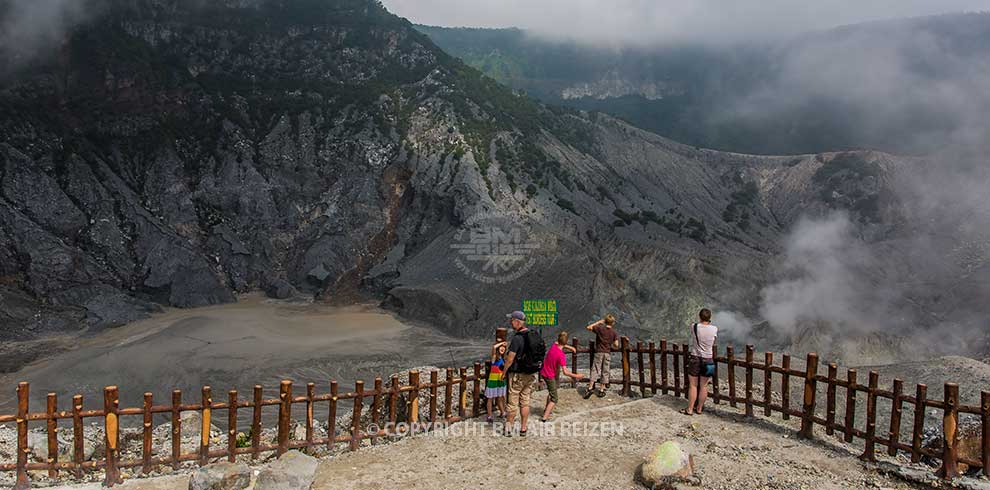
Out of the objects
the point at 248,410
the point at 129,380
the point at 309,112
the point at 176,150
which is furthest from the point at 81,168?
the point at 248,410

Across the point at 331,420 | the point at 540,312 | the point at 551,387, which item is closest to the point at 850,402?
the point at 551,387

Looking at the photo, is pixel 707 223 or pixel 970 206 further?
pixel 707 223

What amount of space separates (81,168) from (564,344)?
44.6m

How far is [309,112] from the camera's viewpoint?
57.0 meters

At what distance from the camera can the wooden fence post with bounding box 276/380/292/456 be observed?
32.1 feet

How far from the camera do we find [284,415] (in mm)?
9883

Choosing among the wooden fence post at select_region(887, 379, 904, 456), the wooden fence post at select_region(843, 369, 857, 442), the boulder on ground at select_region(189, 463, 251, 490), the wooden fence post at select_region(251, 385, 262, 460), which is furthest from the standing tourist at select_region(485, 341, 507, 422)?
the wooden fence post at select_region(887, 379, 904, 456)

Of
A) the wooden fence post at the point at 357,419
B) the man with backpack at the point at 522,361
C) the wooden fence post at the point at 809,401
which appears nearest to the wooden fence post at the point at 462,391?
the man with backpack at the point at 522,361

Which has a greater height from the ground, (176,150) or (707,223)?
(176,150)

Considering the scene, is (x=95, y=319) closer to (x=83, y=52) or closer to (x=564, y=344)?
(x=83, y=52)

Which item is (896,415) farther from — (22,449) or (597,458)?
(22,449)

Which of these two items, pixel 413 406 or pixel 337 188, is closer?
pixel 413 406

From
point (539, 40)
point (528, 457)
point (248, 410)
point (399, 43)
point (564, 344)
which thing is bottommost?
point (248, 410)

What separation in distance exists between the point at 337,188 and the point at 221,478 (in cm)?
4561
